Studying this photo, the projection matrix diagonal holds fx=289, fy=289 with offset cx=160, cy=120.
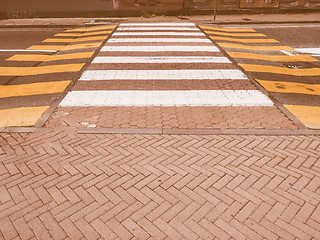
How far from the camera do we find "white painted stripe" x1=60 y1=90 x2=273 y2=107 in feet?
22.8

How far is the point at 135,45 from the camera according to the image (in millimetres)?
12500

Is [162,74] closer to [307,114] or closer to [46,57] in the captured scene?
[307,114]

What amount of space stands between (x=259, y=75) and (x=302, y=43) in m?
5.97

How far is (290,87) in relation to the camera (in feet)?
26.6

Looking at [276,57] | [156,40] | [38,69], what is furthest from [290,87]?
[38,69]

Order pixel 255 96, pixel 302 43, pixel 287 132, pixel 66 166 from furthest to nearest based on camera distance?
pixel 302 43 < pixel 255 96 < pixel 287 132 < pixel 66 166

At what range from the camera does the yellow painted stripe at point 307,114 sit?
19.7 feet

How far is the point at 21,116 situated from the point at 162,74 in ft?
14.2

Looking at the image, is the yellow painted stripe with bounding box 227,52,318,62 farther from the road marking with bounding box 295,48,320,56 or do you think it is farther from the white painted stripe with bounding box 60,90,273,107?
the white painted stripe with bounding box 60,90,273,107

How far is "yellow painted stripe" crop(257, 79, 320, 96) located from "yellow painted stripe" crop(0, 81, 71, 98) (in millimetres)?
5669

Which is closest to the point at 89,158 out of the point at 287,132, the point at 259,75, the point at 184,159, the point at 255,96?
the point at 184,159

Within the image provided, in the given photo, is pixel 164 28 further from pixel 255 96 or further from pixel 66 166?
pixel 66 166

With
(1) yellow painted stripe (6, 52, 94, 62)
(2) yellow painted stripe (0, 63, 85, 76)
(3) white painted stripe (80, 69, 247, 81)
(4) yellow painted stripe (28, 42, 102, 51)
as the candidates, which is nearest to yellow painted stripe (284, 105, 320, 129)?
(3) white painted stripe (80, 69, 247, 81)

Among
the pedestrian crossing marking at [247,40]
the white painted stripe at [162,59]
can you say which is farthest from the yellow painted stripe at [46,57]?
the pedestrian crossing marking at [247,40]
